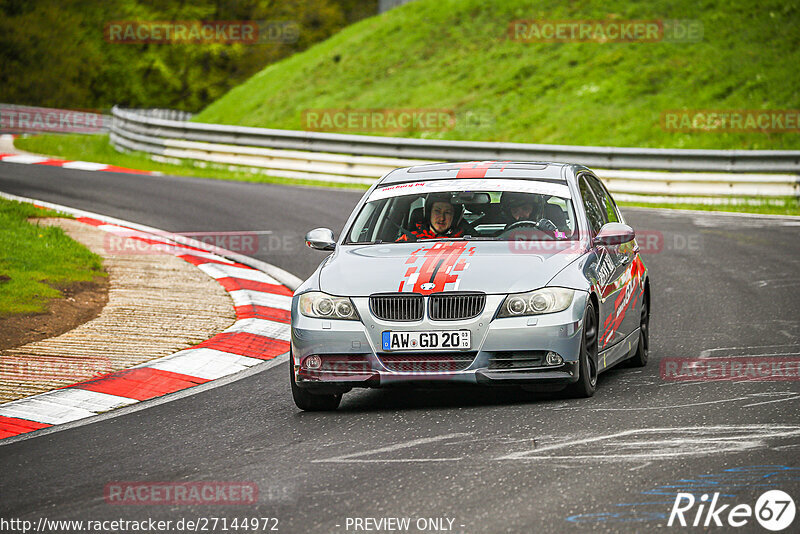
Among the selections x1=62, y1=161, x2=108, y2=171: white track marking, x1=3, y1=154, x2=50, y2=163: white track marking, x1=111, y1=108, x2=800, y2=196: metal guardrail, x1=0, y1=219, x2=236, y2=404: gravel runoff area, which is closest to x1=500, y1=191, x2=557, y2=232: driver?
x1=0, y1=219, x2=236, y2=404: gravel runoff area

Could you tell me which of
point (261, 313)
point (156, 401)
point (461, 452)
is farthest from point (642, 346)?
point (261, 313)

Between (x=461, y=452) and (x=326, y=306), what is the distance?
65.4 inches

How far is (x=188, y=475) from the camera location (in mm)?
5969

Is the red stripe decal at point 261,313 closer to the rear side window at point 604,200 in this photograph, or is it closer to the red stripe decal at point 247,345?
the red stripe decal at point 247,345

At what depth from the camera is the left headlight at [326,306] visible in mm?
7387

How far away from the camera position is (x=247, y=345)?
10.0 meters

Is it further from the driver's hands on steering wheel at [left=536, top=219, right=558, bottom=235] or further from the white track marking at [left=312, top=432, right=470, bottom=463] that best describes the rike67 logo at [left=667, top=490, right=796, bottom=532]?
the driver's hands on steering wheel at [left=536, top=219, right=558, bottom=235]

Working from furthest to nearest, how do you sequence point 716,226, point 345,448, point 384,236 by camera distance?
1. point 716,226
2. point 384,236
3. point 345,448

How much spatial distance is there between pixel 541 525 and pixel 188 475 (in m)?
1.98

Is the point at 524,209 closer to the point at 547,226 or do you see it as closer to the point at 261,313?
the point at 547,226

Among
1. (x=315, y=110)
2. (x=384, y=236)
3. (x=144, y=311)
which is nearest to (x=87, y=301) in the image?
(x=144, y=311)

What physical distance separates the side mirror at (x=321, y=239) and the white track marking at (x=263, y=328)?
2.15 m

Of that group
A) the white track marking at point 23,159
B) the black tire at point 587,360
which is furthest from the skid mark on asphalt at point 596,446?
the white track marking at point 23,159

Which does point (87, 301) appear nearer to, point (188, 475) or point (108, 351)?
point (108, 351)
